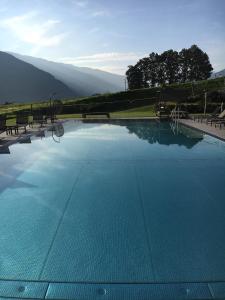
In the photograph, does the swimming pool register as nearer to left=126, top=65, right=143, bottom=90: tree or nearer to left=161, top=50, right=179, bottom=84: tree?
left=126, top=65, right=143, bottom=90: tree

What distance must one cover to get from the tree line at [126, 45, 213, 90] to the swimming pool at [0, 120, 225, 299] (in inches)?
1762

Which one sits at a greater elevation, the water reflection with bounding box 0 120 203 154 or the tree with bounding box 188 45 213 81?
the tree with bounding box 188 45 213 81

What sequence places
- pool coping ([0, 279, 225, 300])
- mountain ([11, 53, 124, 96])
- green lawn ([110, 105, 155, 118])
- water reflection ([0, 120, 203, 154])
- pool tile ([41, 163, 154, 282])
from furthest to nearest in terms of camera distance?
mountain ([11, 53, 124, 96]), green lawn ([110, 105, 155, 118]), water reflection ([0, 120, 203, 154]), pool tile ([41, 163, 154, 282]), pool coping ([0, 279, 225, 300])

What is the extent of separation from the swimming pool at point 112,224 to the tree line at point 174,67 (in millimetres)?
44760

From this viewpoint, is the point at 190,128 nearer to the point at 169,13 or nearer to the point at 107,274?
the point at 169,13

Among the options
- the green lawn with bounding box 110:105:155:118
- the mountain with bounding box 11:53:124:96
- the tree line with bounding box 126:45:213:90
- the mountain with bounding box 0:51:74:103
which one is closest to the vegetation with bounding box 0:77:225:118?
the green lawn with bounding box 110:105:155:118

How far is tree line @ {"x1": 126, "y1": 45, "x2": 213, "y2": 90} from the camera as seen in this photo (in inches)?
2092

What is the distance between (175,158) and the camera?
8.80m

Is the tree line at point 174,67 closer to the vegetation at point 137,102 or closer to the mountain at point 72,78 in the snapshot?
the vegetation at point 137,102

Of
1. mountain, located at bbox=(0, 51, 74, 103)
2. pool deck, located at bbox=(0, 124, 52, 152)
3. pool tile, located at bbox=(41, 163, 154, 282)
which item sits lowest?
pool tile, located at bbox=(41, 163, 154, 282)

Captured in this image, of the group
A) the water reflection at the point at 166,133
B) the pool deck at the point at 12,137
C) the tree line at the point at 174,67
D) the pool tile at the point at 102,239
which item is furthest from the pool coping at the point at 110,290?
the tree line at the point at 174,67

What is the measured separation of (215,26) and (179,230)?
47.6ft

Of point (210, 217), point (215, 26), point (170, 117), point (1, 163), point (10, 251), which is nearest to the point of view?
point (10, 251)


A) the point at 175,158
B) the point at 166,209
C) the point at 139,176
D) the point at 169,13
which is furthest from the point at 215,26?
the point at 166,209
